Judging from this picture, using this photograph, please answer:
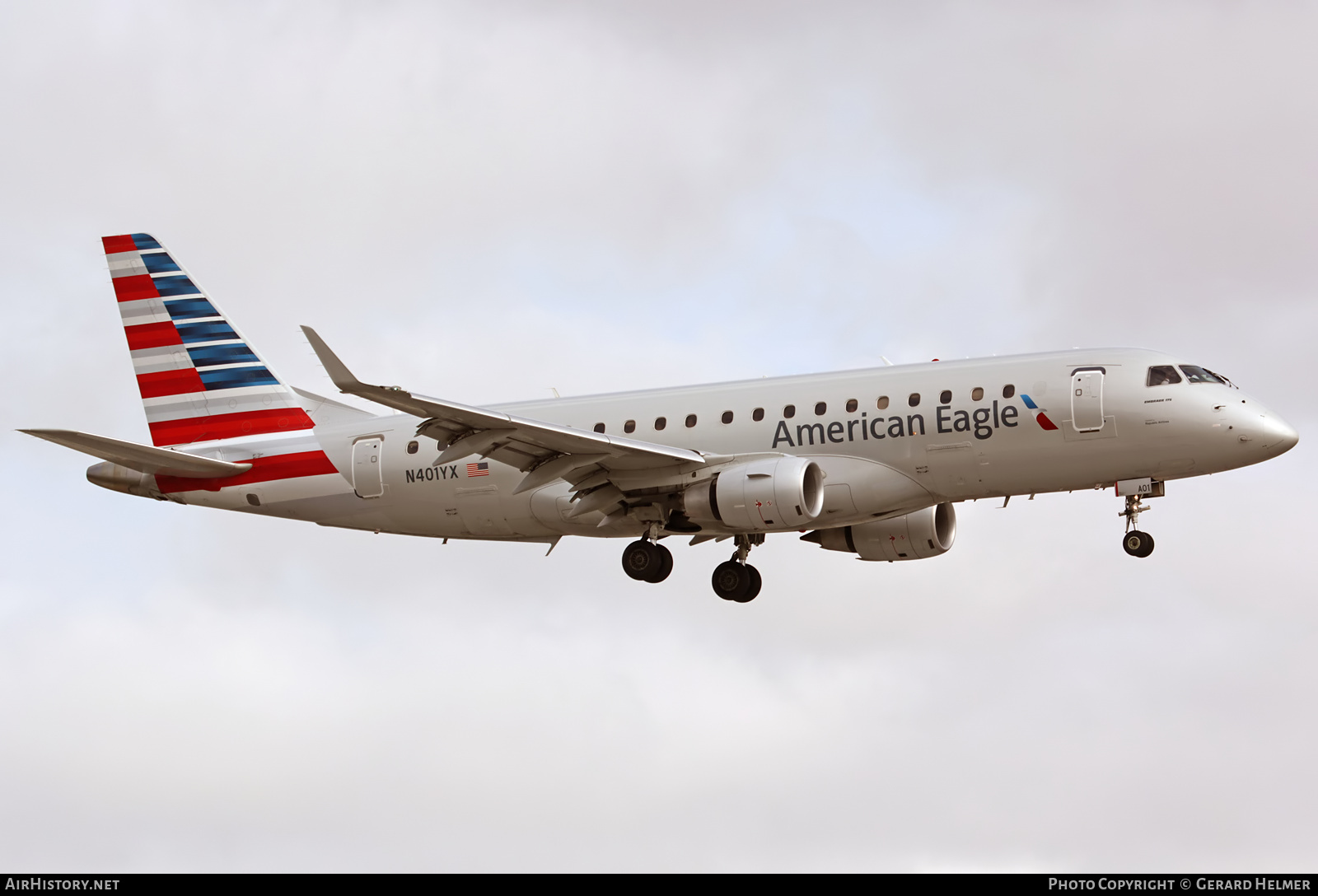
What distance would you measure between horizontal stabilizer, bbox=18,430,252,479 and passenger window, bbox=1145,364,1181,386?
2121 cm

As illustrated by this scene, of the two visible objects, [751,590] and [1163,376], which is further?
[751,590]

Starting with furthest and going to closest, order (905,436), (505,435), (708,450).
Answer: (708,450)
(905,436)
(505,435)

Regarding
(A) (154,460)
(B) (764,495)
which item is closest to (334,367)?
(B) (764,495)

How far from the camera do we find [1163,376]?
115 feet

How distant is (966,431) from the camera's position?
1400 inches

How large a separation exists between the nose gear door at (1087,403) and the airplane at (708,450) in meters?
0.03

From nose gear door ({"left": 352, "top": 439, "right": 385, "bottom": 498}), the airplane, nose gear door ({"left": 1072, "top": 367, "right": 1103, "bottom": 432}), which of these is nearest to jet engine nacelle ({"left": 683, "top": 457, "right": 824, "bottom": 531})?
the airplane

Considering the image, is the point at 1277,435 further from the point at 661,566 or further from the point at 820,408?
the point at 661,566

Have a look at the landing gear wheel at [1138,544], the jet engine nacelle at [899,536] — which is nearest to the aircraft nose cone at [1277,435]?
the landing gear wheel at [1138,544]

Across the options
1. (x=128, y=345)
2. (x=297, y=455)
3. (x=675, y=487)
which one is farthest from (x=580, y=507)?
(x=128, y=345)

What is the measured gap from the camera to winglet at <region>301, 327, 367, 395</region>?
30.7 m

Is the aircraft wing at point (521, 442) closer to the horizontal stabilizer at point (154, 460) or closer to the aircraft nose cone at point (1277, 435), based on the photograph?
the horizontal stabilizer at point (154, 460)

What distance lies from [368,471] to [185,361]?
6770 millimetres

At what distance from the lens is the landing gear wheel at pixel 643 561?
38438mm
